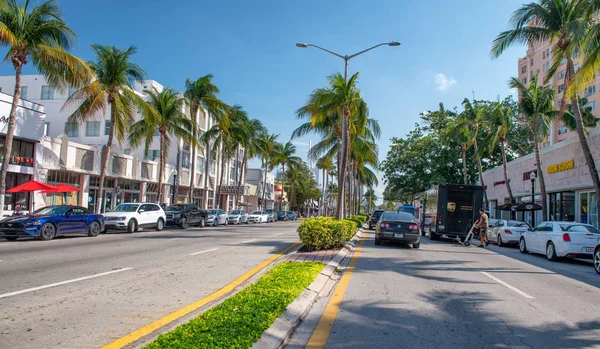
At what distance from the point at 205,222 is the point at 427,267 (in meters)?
23.2

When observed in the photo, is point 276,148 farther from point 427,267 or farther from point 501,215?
point 427,267

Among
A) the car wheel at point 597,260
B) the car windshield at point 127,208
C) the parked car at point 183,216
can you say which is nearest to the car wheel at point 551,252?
the car wheel at point 597,260

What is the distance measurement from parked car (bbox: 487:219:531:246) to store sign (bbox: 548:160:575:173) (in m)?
6.42

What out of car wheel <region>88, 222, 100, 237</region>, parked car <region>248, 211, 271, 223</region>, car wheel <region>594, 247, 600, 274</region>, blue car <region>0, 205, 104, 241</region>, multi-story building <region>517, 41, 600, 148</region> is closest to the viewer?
car wheel <region>594, 247, 600, 274</region>

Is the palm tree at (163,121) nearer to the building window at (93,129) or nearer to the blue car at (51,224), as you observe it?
the building window at (93,129)

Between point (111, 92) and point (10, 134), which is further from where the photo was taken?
point (111, 92)

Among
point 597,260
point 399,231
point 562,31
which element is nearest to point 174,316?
point 597,260

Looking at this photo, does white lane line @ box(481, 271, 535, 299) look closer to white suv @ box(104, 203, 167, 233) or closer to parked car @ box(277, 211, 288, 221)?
white suv @ box(104, 203, 167, 233)

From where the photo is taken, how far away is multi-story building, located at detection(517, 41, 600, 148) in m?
57.5

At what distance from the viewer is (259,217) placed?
46906mm

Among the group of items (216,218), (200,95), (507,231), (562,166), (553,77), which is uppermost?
(553,77)

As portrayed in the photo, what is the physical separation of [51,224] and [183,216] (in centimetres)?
1167

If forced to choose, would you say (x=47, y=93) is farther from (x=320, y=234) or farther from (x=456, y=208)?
(x=456, y=208)

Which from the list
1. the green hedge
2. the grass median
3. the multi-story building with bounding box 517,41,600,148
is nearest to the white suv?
the green hedge
